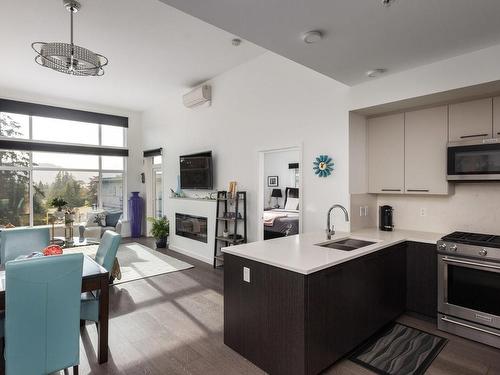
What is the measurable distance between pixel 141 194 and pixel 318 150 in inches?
228

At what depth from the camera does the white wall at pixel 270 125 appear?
3.54m

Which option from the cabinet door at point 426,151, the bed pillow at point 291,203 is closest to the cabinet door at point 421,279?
the cabinet door at point 426,151

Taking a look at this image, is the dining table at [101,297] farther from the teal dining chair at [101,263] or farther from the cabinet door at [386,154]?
the cabinet door at [386,154]

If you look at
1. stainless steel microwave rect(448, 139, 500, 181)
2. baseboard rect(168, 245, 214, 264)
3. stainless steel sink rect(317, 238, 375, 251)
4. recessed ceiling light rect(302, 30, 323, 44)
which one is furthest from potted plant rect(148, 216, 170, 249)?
stainless steel microwave rect(448, 139, 500, 181)

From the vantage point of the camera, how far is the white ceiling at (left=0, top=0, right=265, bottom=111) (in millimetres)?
3264

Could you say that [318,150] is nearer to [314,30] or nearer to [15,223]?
[314,30]

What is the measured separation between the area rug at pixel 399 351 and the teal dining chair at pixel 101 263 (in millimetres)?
2142

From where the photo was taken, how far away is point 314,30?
2.14 metres

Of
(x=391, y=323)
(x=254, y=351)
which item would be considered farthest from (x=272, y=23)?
(x=391, y=323)

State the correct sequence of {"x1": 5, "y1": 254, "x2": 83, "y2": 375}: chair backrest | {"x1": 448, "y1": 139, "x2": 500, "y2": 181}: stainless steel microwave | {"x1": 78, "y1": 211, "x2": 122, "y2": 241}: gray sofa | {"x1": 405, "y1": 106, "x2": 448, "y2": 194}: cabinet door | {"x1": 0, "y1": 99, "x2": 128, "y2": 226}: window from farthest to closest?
{"x1": 78, "y1": 211, "x2": 122, "y2": 241}: gray sofa
{"x1": 0, "y1": 99, "x2": 128, "y2": 226}: window
{"x1": 405, "y1": 106, "x2": 448, "y2": 194}: cabinet door
{"x1": 448, "y1": 139, "x2": 500, "y2": 181}: stainless steel microwave
{"x1": 5, "y1": 254, "x2": 83, "y2": 375}: chair backrest

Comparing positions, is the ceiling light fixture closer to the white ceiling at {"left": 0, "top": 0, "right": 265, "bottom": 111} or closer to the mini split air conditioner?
the white ceiling at {"left": 0, "top": 0, "right": 265, "bottom": 111}

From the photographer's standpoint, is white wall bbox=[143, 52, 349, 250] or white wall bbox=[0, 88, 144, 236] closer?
white wall bbox=[143, 52, 349, 250]

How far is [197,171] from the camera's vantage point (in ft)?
18.3

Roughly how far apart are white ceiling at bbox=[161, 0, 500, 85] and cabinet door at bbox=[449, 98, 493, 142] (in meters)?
0.65
